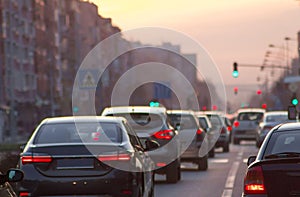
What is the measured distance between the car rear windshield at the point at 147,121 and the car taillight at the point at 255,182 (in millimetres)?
9958

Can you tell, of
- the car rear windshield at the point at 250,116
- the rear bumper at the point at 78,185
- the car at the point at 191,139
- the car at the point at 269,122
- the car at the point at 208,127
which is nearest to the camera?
the rear bumper at the point at 78,185

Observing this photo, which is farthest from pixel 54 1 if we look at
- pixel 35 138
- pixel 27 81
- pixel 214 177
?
pixel 35 138

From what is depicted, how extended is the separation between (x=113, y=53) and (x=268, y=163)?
153199 mm

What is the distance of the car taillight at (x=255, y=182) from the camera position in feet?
33.6

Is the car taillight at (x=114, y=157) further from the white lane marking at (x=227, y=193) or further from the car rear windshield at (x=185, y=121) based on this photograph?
the car rear windshield at (x=185, y=121)

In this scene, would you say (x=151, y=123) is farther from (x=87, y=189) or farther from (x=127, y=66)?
(x=127, y=66)

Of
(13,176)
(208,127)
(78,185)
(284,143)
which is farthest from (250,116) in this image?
(13,176)

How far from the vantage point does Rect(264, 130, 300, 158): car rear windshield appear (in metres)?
10.9

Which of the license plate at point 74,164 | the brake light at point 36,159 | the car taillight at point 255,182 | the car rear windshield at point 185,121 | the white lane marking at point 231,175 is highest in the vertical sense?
the car rear windshield at point 185,121

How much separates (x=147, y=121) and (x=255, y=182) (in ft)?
33.8

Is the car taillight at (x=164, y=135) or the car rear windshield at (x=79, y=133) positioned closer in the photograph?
the car rear windshield at (x=79, y=133)

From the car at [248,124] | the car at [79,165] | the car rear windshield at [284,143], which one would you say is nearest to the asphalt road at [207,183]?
the car at [79,165]

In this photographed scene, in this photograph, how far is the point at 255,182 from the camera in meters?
10.3

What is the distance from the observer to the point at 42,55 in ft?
332
